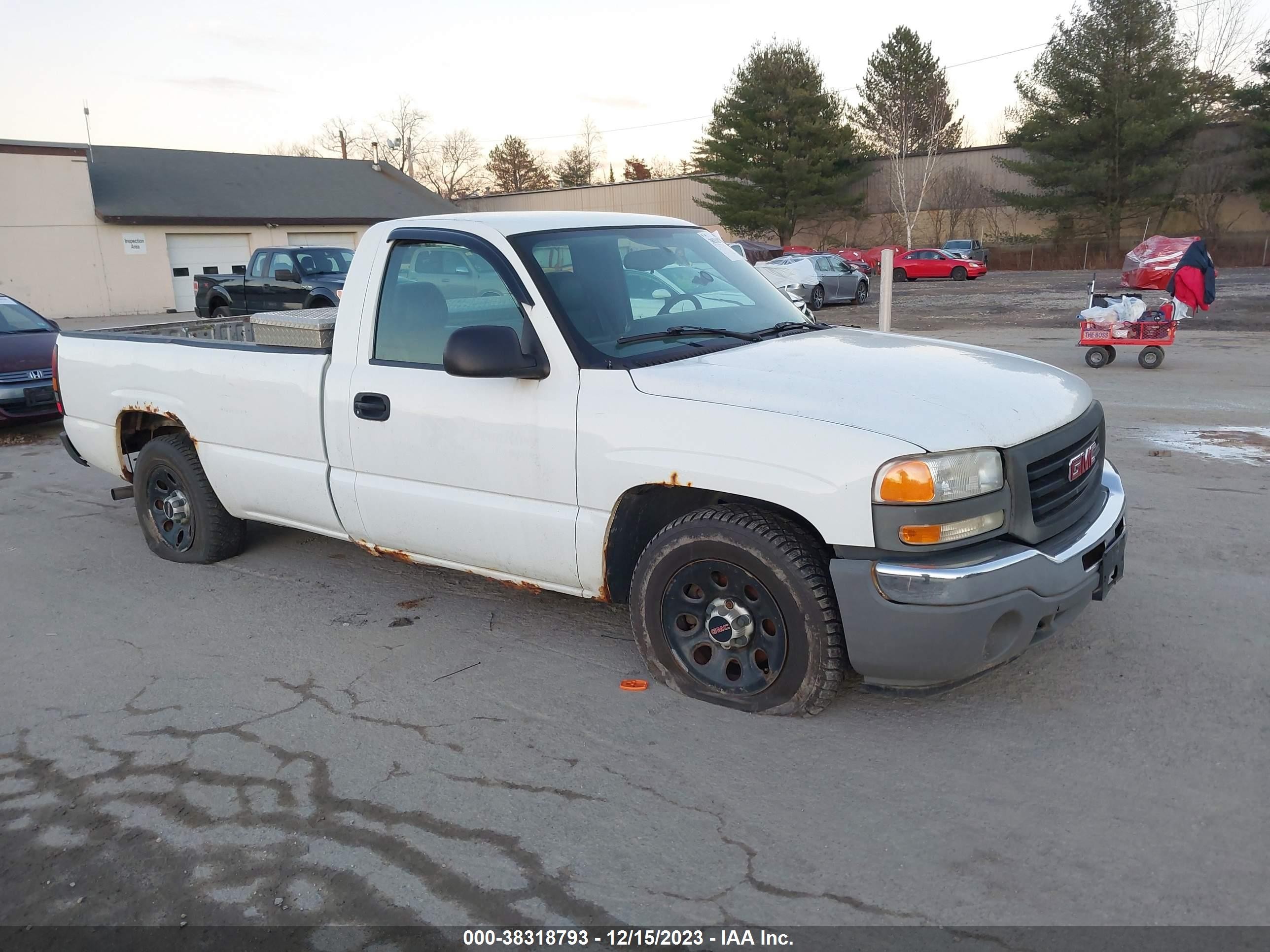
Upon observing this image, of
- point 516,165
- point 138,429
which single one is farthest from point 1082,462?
point 516,165

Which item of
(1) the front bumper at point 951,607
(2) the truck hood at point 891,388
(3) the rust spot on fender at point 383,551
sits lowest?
(3) the rust spot on fender at point 383,551

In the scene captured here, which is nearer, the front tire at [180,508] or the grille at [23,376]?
the front tire at [180,508]

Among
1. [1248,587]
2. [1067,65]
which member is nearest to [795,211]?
[1067,65]

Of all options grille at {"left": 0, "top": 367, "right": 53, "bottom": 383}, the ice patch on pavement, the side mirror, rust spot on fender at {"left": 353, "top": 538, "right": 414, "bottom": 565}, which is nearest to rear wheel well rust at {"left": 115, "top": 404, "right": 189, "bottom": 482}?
rust spot on fender at {"left": 353, "top": 538, "right": 414, "bottom": 565}

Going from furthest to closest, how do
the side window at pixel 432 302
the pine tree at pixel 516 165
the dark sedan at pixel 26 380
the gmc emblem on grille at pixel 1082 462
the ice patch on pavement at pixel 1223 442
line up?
the pine tree at pixel 516 165 < the dark sedan at pixel 26 380 < the ice patch on pavement at pixel 1223 442 < the side window at pixel 432 302 < the gmc emblem on grille at pixel 1082 462

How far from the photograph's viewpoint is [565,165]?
265 feet

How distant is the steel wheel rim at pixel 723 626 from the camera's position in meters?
3.72

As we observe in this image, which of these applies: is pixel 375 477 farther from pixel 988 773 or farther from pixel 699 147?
pixel 699 147

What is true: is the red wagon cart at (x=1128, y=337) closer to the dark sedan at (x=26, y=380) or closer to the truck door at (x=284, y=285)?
the dark sedan at (x=26, y=380)

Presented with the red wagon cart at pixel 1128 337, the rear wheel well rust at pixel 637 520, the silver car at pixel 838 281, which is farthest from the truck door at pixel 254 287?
the rear wheel well rust at pixel 637 520

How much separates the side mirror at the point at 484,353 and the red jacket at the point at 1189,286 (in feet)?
39.7

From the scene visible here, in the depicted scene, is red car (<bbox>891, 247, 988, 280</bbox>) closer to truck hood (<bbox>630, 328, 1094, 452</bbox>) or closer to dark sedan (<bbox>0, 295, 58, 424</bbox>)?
dark sedan (<bbox>0, 295, 58, 424</bbox>)

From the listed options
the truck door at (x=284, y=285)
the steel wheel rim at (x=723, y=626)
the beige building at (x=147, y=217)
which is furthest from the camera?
the beige building at (x=147, y=217)

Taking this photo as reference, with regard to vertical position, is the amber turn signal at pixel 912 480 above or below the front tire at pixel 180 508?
above
